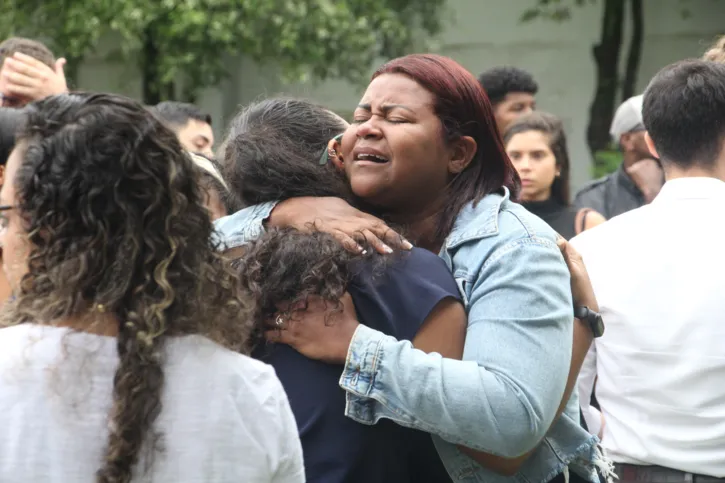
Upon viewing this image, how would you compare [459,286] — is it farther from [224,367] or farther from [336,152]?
[224,367]

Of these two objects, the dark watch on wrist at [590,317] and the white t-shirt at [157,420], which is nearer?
the white t-shirt at [157,420]

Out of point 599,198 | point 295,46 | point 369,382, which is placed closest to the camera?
point 369,382

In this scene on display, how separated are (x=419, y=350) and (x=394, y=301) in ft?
0.40

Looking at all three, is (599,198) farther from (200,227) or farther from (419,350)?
(200,227)

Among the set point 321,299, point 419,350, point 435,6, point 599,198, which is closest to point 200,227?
point 321,299

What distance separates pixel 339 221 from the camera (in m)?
2.33

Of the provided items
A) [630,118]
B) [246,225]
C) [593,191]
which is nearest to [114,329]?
[246,225]

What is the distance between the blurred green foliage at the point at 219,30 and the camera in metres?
10.5

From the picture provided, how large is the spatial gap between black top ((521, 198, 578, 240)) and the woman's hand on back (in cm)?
330

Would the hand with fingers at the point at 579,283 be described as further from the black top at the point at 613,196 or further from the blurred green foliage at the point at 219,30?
the blurred green foliage at the point at 219,30

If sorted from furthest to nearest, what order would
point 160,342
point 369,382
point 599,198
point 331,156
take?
1. point 599,198
2. point 331,156
3. point 369,382
4. point 160,342

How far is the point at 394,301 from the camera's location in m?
2.24

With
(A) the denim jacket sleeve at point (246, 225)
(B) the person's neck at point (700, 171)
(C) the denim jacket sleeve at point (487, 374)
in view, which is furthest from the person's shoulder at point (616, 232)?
(A) the denim jacket sleeve at point (246, 225)

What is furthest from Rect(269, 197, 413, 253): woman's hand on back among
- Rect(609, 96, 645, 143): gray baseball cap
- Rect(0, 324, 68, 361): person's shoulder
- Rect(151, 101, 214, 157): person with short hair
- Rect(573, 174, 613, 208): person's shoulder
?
Rect(573, 174, 613, 208): person's shoulder
